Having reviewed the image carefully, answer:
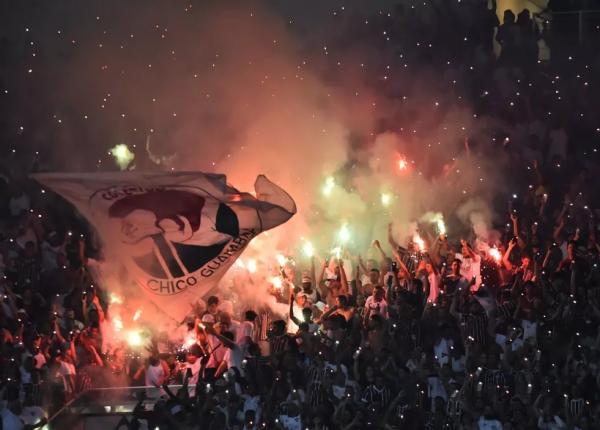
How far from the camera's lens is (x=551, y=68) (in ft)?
53.1

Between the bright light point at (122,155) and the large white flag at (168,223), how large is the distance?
540 cm

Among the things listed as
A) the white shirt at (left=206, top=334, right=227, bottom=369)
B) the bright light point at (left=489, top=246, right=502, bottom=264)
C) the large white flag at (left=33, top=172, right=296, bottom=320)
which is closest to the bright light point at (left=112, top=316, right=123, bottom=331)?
the white shirt at (left=206, top=334, right=227, bottom=369)

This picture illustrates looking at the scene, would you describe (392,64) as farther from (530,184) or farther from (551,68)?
(530,184)

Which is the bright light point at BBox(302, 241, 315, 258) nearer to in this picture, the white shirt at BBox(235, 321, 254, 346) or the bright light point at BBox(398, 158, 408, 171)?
the bright light point at BBox(398, 158, 408, 171)

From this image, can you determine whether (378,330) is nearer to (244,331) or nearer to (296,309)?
(244,331)

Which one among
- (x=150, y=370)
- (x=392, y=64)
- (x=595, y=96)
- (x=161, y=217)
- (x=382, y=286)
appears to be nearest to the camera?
(x=161, y=217)

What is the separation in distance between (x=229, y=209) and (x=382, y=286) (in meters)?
2.26

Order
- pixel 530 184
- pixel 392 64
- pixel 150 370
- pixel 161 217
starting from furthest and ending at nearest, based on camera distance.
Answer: pixel 392 64 → pixel 530 184 → pixel 150 370 → pixel 161 217

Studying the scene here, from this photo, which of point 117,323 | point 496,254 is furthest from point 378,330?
point 117,323

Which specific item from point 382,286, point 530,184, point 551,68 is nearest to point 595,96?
point 551,68

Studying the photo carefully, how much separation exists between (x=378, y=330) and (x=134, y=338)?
8.50 ft

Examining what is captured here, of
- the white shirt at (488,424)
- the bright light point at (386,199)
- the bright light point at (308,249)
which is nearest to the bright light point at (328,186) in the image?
the bright light point at (386,199)

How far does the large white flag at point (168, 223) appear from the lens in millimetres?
11023

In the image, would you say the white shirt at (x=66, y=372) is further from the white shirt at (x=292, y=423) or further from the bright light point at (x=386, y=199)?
the bright light point at (x=386, y=199)
